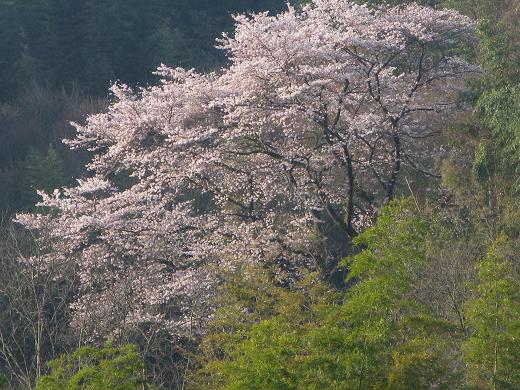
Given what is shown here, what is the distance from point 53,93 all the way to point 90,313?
20.4 m

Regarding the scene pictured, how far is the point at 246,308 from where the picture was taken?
10.2 m

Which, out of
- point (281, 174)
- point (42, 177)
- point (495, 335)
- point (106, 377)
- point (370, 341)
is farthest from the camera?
point (42, 177)

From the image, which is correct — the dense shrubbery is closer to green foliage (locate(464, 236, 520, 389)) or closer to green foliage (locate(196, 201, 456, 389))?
green foliage (locate(196, 201, 456, 389))

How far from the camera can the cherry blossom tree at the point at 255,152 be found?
14.2 metres

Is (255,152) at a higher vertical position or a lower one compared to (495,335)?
higher

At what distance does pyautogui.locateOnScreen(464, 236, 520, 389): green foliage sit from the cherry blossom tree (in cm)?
560

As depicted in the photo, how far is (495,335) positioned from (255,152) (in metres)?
7.14

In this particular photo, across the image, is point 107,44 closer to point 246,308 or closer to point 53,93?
point 53,93

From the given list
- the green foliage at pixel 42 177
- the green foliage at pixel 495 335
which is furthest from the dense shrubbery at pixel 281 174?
the green foliage at pixel 42 177

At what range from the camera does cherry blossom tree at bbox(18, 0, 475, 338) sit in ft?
46.7

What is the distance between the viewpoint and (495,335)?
26.6ft

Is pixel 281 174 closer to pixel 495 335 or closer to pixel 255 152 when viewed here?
pixel 255 152

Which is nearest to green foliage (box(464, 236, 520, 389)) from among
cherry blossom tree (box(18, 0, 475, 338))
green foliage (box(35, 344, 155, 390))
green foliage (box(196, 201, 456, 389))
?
green foliage (box(196, 201, 456, 389))

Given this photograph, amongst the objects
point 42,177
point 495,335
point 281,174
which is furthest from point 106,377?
point 42,177
